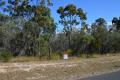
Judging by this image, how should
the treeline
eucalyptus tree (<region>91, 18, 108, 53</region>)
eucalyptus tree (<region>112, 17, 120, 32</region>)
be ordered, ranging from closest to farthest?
the treeline → eucalyptus tree (<region>91, 18, 108, 53</region>) → eucalyptus tree (<region>112, 17, 120, 32</region>)

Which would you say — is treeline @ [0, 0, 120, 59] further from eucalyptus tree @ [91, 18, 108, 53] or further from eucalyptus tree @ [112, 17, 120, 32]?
eucalyptus tree @ [112, 17, 120, 32]

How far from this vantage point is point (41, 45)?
48344 millimetres

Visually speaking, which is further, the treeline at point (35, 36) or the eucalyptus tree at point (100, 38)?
the eucalyptus tree at point (100, 38)

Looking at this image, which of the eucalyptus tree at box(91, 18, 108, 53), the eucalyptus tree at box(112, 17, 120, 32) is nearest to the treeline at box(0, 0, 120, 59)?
the eucalyptus tree at box(91, 18, 108, 53)

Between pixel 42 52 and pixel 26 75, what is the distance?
2378 centimetres

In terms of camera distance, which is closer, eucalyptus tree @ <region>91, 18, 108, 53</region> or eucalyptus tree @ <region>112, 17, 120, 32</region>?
eucalyptus tree @ <region>91, 18, 108, 53</region>

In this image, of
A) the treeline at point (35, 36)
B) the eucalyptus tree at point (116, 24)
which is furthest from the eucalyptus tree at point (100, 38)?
the eucalyptus tree at point (116, 24)

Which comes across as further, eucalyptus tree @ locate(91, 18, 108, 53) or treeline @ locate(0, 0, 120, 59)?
eucalyptus tree @ locate(91, 18, 108, 53)

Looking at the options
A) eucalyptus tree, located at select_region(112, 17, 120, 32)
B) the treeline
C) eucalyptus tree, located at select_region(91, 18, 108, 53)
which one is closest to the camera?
the treeline

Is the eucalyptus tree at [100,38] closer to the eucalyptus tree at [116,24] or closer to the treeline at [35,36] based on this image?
the treeline at [35,36]

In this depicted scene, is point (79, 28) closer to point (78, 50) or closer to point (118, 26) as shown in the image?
point (78, 50)

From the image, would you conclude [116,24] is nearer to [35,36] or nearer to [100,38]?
[100,38]

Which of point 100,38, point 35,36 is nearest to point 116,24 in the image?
point 100,38

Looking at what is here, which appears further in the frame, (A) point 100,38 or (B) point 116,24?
(B) point 116,24
